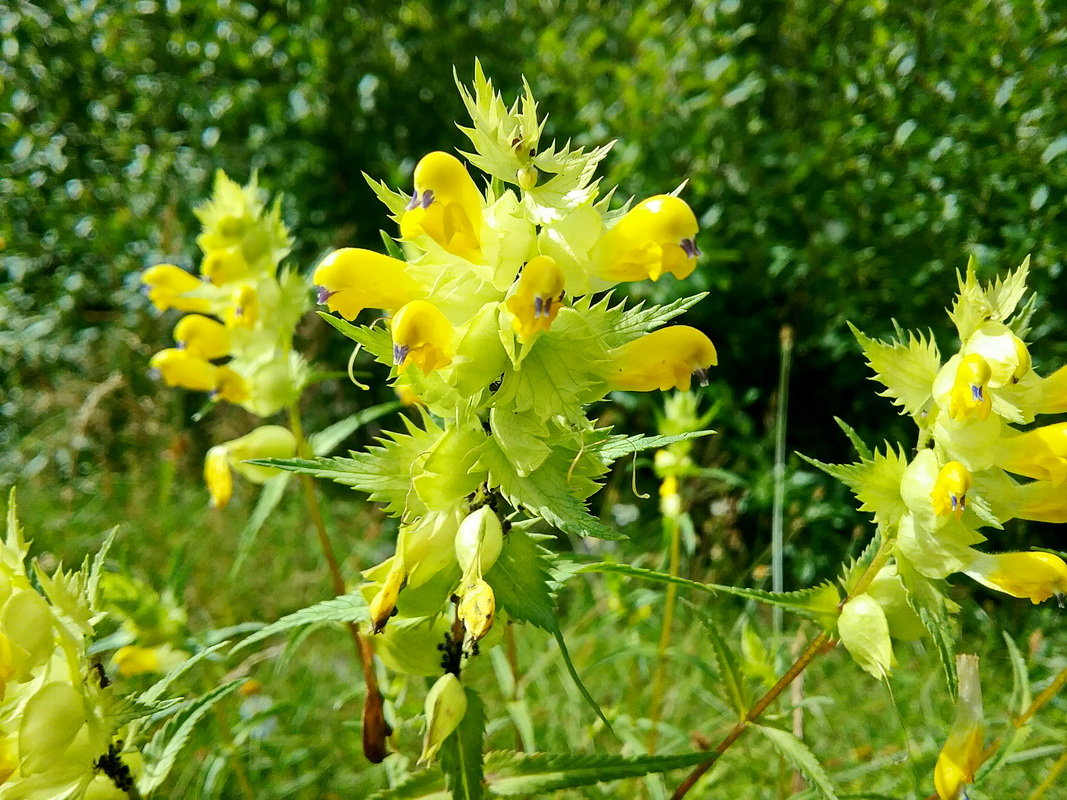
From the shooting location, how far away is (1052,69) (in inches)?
108

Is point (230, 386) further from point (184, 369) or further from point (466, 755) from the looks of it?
point (466, 755)

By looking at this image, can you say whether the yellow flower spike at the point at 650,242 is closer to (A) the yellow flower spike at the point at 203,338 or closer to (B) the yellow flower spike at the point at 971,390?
(B) the yellow flower spike at the point at 971,390

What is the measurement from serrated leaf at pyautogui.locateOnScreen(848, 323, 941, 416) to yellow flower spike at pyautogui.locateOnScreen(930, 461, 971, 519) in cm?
12

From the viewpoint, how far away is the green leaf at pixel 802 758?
34.3 inches

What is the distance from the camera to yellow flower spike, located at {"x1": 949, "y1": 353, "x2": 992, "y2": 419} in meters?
0.79

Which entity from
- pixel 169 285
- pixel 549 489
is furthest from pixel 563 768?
pixel 169 285

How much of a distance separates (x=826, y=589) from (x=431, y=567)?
488 mm

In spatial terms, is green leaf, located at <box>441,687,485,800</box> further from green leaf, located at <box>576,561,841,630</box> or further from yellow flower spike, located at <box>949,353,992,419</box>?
yellow flower spike, located at <box>949,353,992,419</box>

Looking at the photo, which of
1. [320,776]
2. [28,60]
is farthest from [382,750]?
[28,60]

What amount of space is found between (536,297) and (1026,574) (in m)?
0.66

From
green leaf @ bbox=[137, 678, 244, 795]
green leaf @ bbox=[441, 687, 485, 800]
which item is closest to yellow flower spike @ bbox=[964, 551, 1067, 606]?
green leaf @ bbox=[441, 687, 485, 800]

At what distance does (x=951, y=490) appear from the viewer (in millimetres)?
797

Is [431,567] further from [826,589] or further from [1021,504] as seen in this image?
[1021,504]

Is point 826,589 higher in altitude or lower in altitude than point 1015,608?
higher
